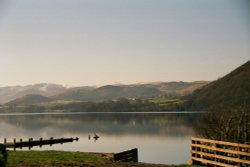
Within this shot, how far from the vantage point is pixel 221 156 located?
2717 cm

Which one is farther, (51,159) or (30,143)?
(30,143)

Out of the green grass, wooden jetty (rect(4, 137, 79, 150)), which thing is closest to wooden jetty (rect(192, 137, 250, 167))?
the green grass

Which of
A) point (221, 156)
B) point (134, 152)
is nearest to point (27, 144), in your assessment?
point (134, 152)

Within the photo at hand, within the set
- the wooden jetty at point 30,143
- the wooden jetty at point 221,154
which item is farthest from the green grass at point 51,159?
the wooden jetty at point 30,143

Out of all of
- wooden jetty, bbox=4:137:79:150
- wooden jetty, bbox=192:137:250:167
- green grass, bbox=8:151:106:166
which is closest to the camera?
wooden jetty, bbox=192:137:250:167

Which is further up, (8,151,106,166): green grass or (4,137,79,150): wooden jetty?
(8,151,106,166): green grass

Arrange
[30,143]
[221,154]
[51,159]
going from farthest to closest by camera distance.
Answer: [30,143], [51,159], [221,154]

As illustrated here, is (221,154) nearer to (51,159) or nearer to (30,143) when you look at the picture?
(51,159)

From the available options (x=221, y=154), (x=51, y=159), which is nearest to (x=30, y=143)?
(x=51, y=159)

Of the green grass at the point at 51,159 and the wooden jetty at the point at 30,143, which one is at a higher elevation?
the green grass at the point at 51,159

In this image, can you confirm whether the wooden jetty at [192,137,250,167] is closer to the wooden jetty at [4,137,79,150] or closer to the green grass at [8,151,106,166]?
the green grass at [8,151,106,166]

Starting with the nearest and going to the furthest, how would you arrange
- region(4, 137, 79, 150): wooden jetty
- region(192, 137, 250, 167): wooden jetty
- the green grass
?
region(192, 137, 250, 167): wooden jetty → the green grass → region(4, 137, 79, 150): wooden jetty

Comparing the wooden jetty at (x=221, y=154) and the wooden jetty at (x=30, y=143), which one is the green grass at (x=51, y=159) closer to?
the wooden jetty at (x=221, y=154)

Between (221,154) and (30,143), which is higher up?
(221,154)
